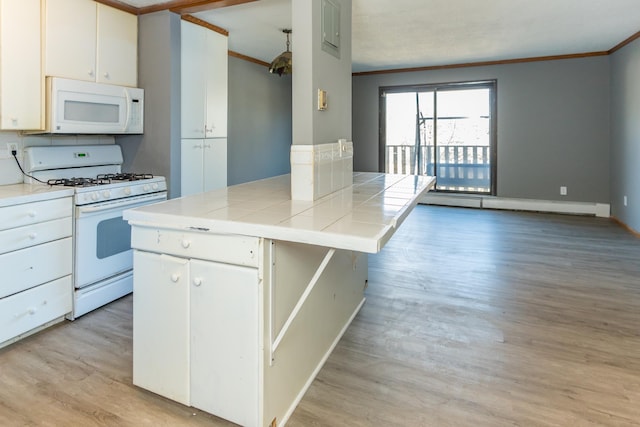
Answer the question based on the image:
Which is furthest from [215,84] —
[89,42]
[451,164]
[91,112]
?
[451,164]

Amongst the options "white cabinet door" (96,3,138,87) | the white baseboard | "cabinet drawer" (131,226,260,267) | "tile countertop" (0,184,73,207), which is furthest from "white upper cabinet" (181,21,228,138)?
the white baseboard

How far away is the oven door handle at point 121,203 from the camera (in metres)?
2.57

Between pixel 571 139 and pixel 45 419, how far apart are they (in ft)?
22.2

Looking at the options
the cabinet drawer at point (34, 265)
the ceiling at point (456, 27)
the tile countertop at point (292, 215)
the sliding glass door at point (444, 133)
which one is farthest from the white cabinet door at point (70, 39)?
the sliding glass door at point (444, 133)

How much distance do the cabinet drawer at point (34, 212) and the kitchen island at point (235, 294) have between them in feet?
3.29

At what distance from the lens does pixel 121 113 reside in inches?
124

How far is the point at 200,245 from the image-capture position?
1.57 metres

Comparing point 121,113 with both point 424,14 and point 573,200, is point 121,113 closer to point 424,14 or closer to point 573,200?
point 424,14

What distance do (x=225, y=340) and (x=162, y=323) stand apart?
12.6 inches

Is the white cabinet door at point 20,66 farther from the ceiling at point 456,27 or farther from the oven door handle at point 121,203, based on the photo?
the ceiling at point 456,27

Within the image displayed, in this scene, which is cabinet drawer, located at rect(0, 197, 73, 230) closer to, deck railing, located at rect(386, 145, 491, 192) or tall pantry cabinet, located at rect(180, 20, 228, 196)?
tall pantry cabinet, located at rect(180, 20, 228, 196)

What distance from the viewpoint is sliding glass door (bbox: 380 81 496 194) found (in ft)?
21.7

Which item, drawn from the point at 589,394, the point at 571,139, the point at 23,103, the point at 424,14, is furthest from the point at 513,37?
the point at 23,103

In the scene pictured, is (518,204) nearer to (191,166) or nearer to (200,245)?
(191,166)
